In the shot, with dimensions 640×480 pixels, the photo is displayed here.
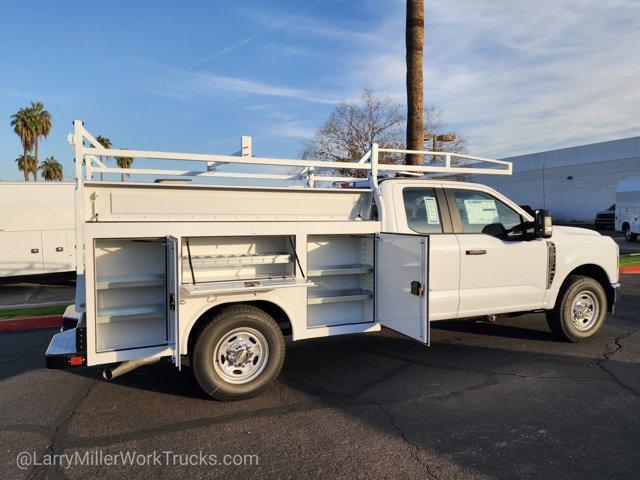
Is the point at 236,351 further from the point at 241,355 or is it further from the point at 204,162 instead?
the point at 204,162

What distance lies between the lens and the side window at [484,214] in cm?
582

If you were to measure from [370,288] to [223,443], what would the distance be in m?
2.27

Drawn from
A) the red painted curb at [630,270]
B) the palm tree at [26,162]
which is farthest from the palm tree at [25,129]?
the red painted curb at [630,270]

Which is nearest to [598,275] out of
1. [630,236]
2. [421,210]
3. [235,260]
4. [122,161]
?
[421,210]

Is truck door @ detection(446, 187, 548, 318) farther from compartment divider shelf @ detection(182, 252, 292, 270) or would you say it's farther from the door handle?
compartment divider shelf @ detection(182, 252, 292, 270)

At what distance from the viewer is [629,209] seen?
2491 cm

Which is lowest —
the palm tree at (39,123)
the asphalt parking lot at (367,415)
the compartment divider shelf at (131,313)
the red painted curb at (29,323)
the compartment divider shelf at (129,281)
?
the asphalt parking lot at (367,415)

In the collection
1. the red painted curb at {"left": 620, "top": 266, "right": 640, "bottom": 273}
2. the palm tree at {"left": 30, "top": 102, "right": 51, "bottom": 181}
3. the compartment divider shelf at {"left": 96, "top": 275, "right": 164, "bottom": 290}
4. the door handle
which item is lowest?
the red painted curb at {"left": 620, "top": 266, "right": 640, "bottom": 273}

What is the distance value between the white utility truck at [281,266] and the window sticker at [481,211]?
0.01 metres

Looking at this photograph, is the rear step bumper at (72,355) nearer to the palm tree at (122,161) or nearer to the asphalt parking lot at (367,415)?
the asphalt parking lot at (367,415)

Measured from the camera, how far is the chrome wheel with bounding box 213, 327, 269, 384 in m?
Answer: 4.54

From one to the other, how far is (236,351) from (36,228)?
952cm

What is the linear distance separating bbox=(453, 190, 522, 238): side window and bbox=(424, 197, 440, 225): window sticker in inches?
11.9

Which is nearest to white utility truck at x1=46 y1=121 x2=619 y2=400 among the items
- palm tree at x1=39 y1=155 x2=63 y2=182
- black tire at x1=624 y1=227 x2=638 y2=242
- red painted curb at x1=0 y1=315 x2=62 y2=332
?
red painted curb at x1=0 y1=315 x2=62 y2=332
